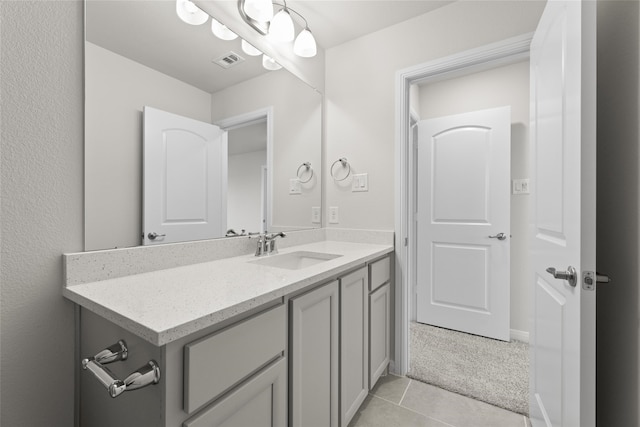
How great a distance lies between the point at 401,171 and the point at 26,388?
6.26 feet

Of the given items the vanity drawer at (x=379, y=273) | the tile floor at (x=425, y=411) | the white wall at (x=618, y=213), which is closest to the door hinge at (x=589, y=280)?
the white wall at (x=618, y=213)

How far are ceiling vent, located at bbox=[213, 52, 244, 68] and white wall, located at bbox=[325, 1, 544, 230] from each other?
0.83 meters

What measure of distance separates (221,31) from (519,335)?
2995 mm

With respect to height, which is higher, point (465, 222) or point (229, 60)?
point (229, 60)

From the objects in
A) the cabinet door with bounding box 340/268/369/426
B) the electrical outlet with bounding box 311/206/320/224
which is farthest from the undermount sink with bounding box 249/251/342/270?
the electrical outlet with bounding box 311/206/320/224

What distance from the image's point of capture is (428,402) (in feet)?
5.31

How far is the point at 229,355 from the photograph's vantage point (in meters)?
0.74

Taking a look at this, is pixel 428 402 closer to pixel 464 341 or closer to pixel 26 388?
pixel 464 341

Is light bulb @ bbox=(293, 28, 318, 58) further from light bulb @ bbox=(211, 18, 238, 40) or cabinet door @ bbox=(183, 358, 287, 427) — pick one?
cabinet door @ bbox=(183, 358, 287, 427)

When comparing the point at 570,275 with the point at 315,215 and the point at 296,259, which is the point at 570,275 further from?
the point at 315,215

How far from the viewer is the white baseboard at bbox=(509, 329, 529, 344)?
2.36 metres

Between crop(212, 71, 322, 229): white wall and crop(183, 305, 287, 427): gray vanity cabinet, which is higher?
crop(212, 71, 322, 229): white wall

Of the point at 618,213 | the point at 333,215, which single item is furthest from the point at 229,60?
the point at 618,213

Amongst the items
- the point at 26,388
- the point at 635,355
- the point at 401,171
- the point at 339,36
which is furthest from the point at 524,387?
the point at 339,36
